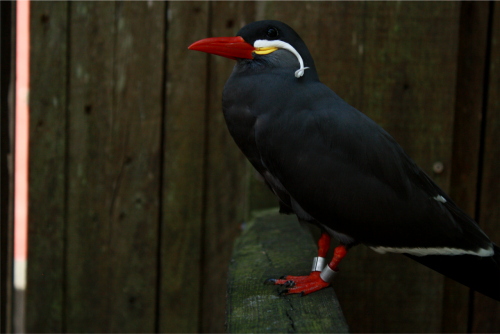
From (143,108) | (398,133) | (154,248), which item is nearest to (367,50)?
(398,133)

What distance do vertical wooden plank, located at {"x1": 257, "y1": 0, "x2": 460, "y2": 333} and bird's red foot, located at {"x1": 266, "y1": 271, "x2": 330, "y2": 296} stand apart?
1.39 ft

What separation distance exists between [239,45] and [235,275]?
723 millimetres

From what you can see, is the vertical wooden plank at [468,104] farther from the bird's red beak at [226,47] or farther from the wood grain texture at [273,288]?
the bird's red beak at [226,47]

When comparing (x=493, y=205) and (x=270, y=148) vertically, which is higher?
(x=270, y=148)

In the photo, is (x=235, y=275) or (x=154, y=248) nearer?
(x=235, y=275)

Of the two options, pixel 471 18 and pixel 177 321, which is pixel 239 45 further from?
pixel 177 321

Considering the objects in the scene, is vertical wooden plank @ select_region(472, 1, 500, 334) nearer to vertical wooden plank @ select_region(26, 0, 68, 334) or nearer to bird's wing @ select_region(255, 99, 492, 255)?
bird's wing @ select_region(255, 99, 492, 255)

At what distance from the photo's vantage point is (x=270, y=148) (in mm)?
1316

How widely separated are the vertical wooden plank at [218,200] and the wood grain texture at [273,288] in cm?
19

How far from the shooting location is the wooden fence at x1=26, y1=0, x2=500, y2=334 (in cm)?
177

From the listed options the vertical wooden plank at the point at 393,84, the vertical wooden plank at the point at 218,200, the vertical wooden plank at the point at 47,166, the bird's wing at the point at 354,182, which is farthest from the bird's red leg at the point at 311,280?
the vertical wooden plank at the point at 47,166

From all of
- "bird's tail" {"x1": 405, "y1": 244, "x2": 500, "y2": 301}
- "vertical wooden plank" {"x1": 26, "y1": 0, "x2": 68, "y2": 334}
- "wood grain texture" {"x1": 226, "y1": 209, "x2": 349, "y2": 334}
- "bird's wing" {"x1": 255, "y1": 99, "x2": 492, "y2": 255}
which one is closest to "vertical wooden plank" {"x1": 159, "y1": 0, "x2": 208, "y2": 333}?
"wood grain texture" {"x1": 226, "y1": 209, "x2": 349, "y2": 334}

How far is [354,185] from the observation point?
4.33ft

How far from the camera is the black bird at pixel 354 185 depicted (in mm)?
1316
